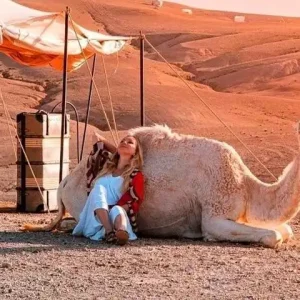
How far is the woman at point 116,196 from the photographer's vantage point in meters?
10.1

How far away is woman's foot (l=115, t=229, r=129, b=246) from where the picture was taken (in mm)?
9742

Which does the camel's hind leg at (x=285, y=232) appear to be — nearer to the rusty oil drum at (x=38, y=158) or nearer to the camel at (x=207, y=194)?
the camel at (x=207, y=194)

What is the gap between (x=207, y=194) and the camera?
10.2 metres

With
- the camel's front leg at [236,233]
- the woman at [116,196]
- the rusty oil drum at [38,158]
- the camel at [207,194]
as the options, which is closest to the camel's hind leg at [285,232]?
the camel at [207,194]

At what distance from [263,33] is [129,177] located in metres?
59.1

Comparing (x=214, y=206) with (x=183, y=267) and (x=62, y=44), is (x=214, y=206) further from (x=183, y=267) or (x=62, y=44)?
(x=62, y=44)

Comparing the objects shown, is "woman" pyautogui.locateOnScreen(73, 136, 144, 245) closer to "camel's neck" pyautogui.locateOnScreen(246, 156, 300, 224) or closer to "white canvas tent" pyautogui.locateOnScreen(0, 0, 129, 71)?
"camel's neck" pyautogui.locateOnScreen(246, 156, 300, 224)

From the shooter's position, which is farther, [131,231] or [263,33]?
[263,33]

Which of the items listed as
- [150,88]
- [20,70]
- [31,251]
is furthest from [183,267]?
[20,70]

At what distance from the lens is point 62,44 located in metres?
15.9

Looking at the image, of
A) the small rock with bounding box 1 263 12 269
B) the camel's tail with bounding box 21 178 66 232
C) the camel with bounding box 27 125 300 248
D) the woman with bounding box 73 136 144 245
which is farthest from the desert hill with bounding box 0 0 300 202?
the small rock with bounding box 1 263 12 269

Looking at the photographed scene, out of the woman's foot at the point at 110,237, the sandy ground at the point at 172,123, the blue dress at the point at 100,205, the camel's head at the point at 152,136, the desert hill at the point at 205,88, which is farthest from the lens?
the desert hill at the point at 205,88

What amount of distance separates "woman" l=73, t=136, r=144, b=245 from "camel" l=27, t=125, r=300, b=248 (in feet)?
0.52

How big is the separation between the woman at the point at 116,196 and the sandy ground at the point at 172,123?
0.76ft
